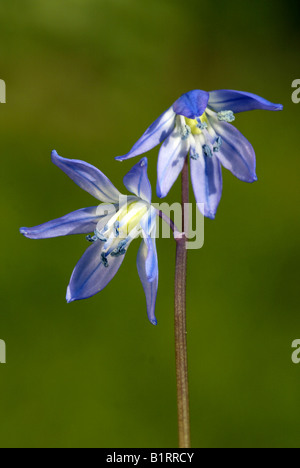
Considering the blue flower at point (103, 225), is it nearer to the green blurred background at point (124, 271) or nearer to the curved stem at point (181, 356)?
the curved stem at point (181, 356)

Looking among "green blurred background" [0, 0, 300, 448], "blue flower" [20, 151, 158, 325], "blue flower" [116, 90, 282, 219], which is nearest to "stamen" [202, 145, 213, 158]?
"blue flower" [116, 90, 282, 219]

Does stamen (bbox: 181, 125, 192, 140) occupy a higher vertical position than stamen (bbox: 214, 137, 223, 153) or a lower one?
higher

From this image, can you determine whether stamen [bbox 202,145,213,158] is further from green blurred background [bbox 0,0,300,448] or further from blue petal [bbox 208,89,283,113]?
green blurred background [bbox 0,0,300,448]

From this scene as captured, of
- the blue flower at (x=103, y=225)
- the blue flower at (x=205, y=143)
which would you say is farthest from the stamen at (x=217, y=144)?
the blue flower at (x=103, y=225)

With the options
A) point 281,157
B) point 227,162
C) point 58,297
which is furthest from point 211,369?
point 227,162

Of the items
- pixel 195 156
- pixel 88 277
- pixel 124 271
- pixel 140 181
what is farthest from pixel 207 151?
pixel 124 271
